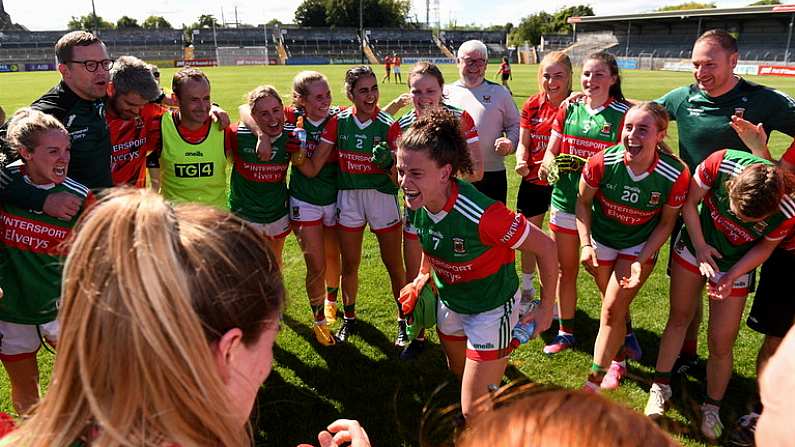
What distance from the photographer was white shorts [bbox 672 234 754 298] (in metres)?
3.36

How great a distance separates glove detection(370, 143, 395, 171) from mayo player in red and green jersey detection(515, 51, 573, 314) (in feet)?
4.68

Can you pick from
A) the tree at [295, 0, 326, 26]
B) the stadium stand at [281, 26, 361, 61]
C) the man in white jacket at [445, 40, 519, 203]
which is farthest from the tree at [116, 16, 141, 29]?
the man in white jacket at [445, 40, 519, 203]

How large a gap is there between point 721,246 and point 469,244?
1.72 metres

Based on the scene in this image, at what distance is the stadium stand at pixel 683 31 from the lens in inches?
1935

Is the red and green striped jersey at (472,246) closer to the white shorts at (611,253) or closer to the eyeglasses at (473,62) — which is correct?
the white shorts at (611,253)

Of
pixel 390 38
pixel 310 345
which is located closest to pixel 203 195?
pixel 310 345

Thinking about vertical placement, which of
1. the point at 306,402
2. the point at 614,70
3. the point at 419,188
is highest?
the point at 614,70

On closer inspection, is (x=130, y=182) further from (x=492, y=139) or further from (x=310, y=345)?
(x=492, y=139)

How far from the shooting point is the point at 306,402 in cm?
385

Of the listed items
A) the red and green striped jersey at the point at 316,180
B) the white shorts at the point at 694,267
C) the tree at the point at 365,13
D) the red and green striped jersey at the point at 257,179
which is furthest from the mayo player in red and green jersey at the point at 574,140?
the tree at the point at 365,13

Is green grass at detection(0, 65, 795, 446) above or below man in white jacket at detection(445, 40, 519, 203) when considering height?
below

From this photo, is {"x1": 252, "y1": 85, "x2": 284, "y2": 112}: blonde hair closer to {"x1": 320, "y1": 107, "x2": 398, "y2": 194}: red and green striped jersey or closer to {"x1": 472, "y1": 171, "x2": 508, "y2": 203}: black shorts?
{"x1": 320, "y1": 107, "x2": 398, "y2": 194}: red and green striped jersey

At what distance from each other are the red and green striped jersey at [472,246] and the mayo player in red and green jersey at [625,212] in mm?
879

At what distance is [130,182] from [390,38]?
7302 centimetres
